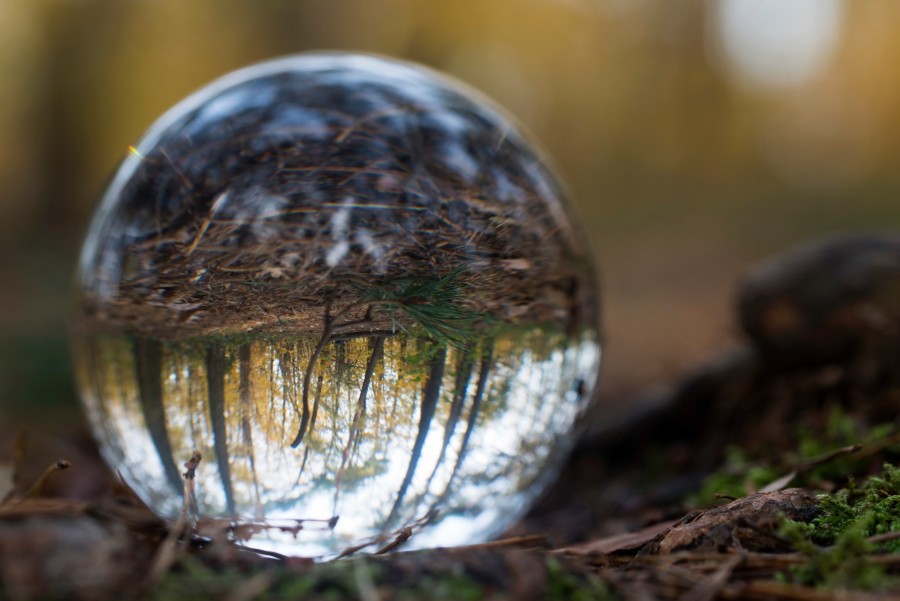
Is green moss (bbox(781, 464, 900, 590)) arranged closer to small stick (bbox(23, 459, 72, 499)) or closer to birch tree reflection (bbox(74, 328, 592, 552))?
birch tree reflection (bbox(74, 328, 592, 552))

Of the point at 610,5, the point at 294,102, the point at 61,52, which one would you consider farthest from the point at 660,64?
the point at 294,102

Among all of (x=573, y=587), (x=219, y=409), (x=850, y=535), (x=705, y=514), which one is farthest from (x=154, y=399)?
(x=850, y=535)

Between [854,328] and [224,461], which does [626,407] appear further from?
[224,461]

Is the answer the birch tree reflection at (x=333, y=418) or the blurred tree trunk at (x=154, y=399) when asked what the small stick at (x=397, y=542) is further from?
the blurred tree trunk at (x=154, y=399)

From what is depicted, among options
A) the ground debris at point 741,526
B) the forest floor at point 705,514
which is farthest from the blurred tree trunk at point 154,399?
the ground debris at point 741,526

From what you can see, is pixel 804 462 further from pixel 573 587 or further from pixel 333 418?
pixel 333 418
